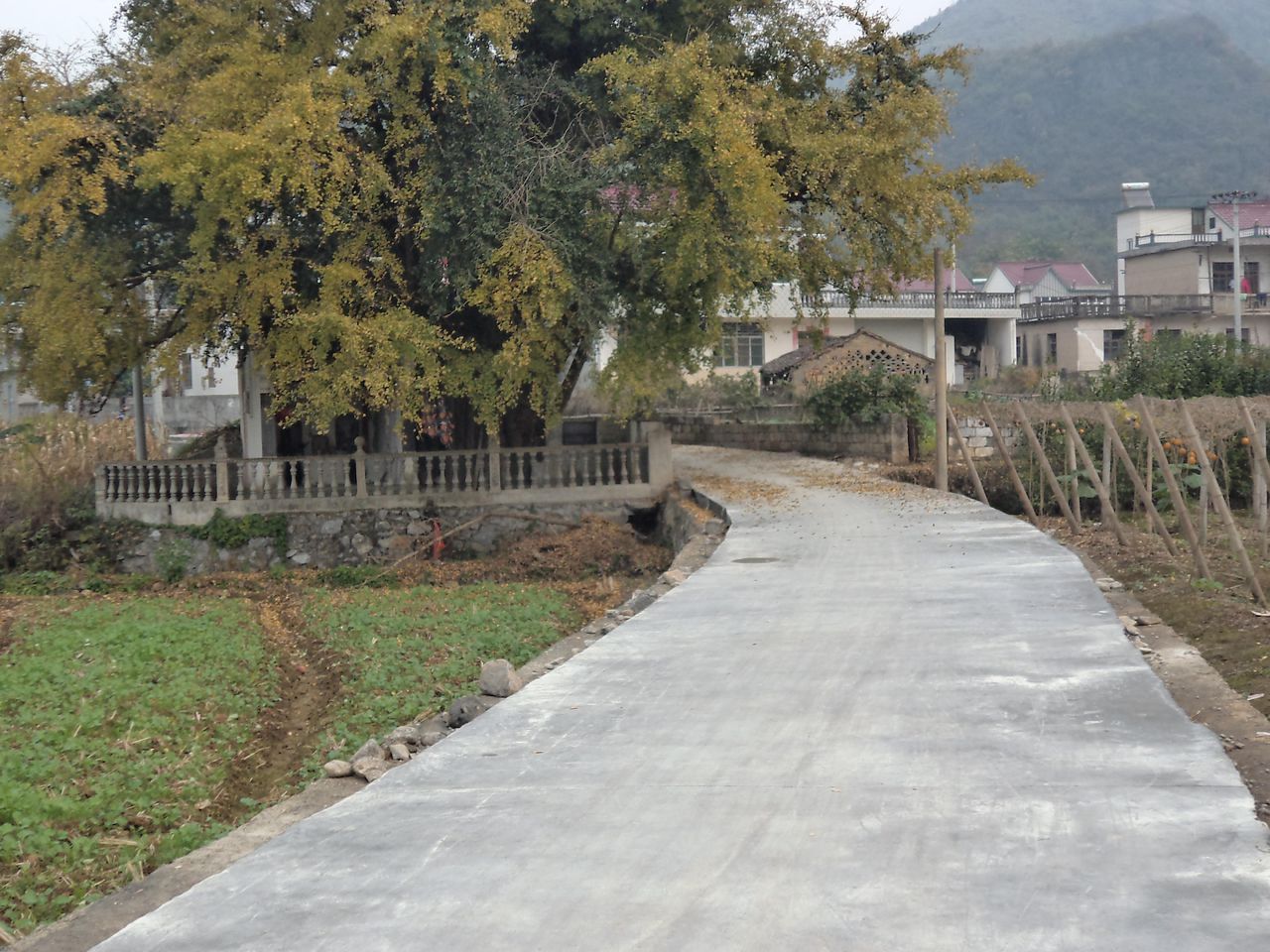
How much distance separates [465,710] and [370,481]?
570 inches

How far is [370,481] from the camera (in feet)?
72.2

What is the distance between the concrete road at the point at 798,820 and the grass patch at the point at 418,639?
2142 millimetres

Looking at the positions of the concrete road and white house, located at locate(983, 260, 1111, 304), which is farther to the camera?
white house, located at locate(983, 260, 1111, 304)

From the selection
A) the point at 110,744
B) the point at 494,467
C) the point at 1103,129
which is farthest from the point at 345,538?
the point at 1103,129

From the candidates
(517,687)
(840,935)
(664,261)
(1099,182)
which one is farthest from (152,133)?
(1099,182)

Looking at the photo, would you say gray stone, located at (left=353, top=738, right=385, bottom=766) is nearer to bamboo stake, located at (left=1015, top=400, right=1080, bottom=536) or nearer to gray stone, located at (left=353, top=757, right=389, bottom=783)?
gray stone, located at (left=353, top=757, right=389, bottom=783)

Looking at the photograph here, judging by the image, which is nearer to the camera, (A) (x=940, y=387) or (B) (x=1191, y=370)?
(A) (x=940, y=387)

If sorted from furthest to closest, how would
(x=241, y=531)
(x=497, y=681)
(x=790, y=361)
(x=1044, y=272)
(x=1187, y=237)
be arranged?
(x=1044, y=272), (x=1187, y=237), (x=790, y=361), (x=241, y=531), (x=497, y=681)

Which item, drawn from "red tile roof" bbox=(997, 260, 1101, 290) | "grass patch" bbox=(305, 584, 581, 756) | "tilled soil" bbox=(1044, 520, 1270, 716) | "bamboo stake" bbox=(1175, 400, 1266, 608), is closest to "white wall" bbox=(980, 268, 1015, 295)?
"red tile roof" bbox=(997, 260, 1101, 290)

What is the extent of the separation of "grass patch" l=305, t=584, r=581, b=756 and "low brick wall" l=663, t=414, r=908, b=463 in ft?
29.7

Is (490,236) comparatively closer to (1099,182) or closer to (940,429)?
(940,429)

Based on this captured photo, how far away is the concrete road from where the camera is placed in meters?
4.32

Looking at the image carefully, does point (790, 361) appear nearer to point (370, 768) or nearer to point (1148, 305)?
point (1148, 305)

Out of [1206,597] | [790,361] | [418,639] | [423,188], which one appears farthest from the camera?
[790,361]
